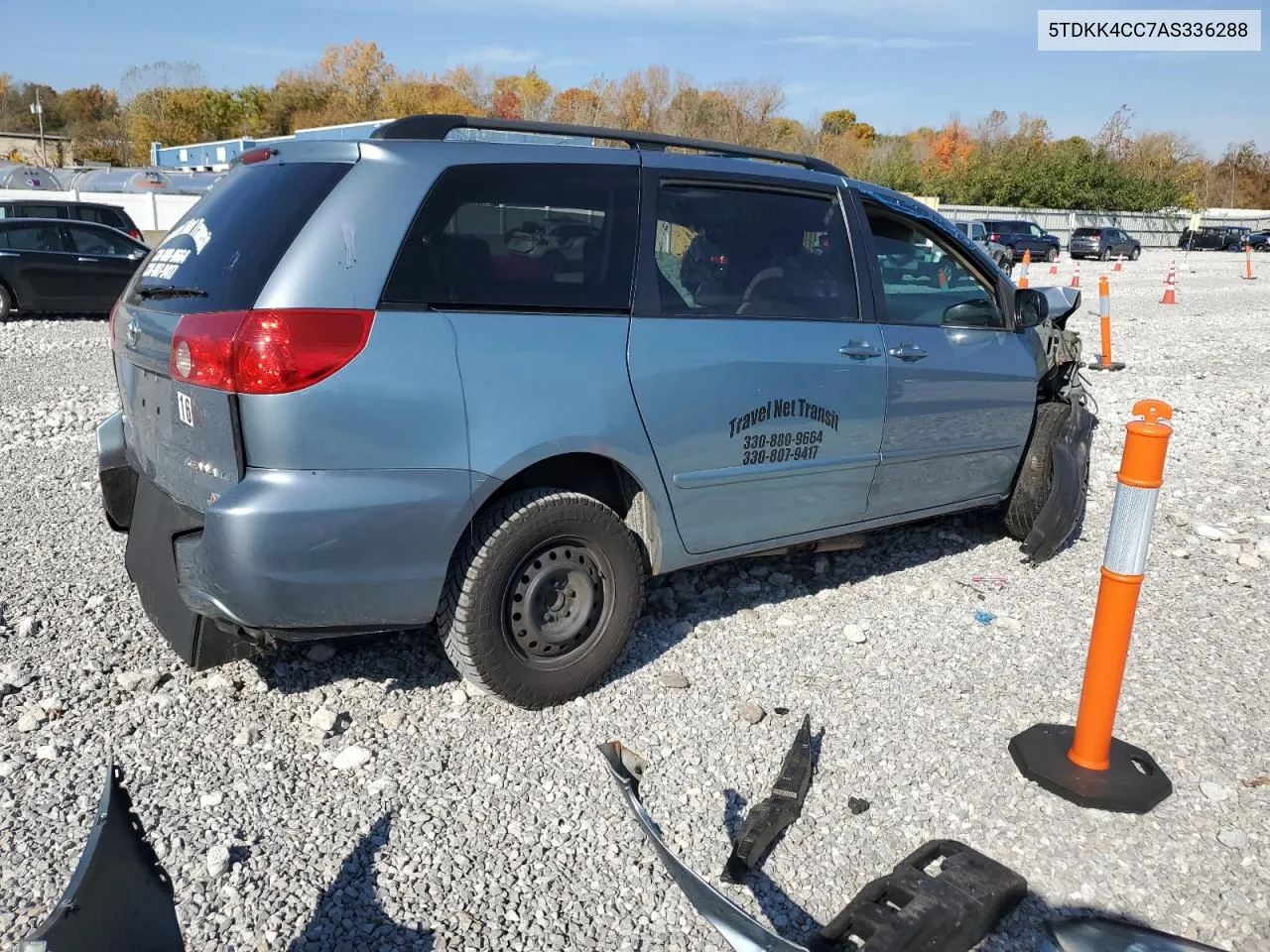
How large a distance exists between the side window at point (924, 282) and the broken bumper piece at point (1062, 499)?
0.76 meters

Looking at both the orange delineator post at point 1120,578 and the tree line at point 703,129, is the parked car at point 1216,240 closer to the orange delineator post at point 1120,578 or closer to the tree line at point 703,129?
the tree line at point 703,129

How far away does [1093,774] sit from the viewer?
330 centimetres

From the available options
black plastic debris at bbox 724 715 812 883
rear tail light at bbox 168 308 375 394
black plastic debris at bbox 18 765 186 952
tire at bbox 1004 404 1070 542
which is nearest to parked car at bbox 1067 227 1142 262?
tire at bbox 1004 404 1070 542

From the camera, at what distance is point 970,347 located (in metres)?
4.84

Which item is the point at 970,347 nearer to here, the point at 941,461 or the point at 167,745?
the point at 941,461

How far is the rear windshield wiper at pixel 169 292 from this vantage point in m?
3.29

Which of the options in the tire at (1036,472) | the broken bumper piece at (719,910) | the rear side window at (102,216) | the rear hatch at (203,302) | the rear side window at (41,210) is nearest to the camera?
the broken bumper piece at (719,910)

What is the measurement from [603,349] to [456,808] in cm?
158

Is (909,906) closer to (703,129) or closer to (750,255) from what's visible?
(750,255)

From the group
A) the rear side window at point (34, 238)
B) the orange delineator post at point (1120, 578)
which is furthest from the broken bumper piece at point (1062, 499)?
the rear side window at point (34, 238)

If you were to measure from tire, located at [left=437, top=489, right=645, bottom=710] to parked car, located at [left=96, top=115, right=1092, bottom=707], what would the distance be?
1 cm

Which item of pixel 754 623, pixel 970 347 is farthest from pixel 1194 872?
pixel 970 347

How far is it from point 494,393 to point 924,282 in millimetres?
2514

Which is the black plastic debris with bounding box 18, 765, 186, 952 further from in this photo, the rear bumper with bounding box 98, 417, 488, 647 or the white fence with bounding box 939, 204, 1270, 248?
the white fence with bounding box 939, 204, 1270, 248
